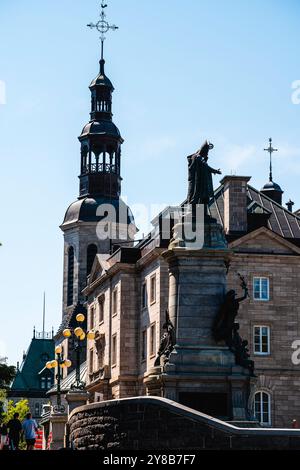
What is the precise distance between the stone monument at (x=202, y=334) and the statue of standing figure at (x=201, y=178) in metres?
0.56

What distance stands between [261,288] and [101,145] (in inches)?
1542

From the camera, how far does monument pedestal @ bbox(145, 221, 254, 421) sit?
124 ft

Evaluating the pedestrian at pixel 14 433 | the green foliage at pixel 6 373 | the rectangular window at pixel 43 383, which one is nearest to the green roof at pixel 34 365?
the rectangular window at pixel 43 383

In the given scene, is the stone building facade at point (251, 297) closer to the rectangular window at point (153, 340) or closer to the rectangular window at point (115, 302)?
the rectangular window at point (153, 340)

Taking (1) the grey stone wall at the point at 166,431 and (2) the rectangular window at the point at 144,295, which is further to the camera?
(2) the rectangular window at the point at 144,295

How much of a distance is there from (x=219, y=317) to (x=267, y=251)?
28021 mm

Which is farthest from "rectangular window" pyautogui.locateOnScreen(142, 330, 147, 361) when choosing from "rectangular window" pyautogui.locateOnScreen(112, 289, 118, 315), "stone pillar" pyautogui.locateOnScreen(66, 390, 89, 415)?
"stone pillar" pyautogui.locateOnScreen(66, 390, 89, 415)

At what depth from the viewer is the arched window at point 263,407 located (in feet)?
210

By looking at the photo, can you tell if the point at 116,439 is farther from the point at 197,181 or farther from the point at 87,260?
the point at 87,260

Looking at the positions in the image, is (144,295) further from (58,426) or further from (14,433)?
(14,433)

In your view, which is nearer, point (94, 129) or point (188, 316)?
point (188, 316)

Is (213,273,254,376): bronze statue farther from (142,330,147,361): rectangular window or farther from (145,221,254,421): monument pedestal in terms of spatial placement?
(142,330,147,361): rectangular window
